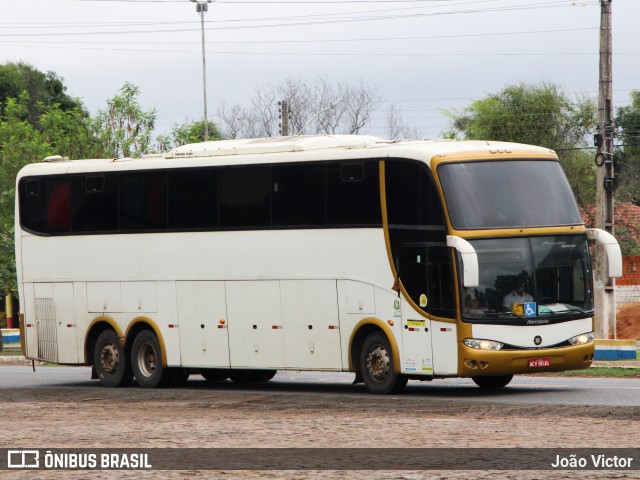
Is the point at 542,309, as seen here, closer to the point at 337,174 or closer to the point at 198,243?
the point at 337,174

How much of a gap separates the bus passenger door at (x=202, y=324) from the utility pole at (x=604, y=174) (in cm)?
1277

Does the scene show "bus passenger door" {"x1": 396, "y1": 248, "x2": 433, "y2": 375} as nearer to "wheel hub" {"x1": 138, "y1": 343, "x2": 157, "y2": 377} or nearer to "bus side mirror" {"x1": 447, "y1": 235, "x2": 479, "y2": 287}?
"bus side mirror" {"x1": 447, "y1": 235, "x2": 479, "y2": 287}

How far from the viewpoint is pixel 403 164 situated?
74.5 ft

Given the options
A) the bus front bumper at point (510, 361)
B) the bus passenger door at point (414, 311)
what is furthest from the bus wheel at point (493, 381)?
the bus passenger door at point (414, 311)

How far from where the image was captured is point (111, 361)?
2734 centimetres

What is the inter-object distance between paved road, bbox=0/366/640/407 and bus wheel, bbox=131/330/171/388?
30cm

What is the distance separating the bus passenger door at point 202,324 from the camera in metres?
25.6

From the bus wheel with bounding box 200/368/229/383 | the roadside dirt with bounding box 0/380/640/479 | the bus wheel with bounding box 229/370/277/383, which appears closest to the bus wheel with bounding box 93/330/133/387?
the bus wheel with bounding box 200/368/229/383

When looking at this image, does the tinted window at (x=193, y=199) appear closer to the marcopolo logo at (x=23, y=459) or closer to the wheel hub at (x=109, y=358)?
the wheel hub at (x=109, y=358)

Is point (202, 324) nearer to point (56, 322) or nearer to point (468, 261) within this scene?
point (56, 322)

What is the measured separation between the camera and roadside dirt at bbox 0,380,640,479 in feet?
49.8

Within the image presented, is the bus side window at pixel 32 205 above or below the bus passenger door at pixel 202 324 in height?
above

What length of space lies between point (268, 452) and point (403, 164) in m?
8.83

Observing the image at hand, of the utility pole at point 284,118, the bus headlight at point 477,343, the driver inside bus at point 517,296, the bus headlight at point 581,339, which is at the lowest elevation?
the bus headlight at point 581,339
